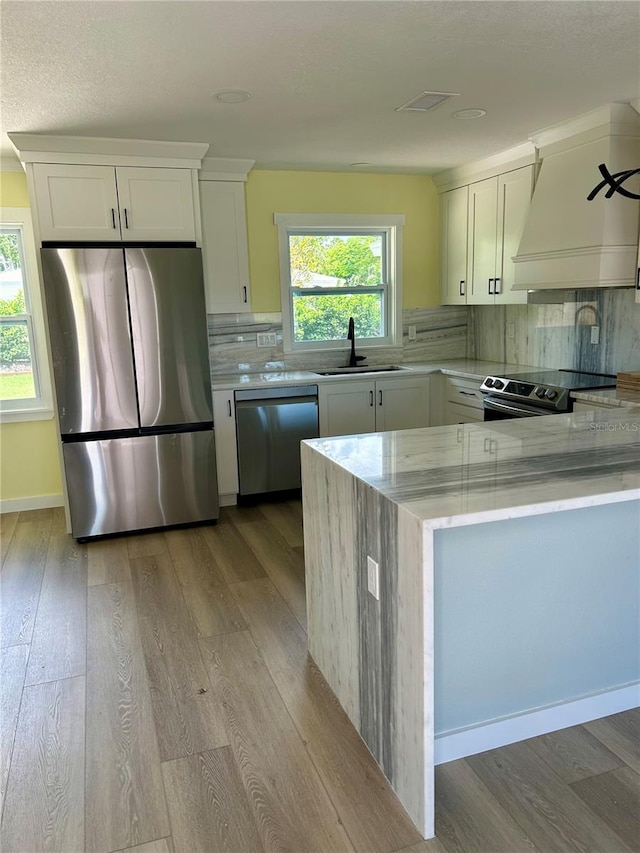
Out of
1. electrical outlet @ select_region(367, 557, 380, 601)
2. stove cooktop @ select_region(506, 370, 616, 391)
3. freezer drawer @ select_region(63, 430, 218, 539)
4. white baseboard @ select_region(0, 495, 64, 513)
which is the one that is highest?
stove cooktop @ select_region(506, 370, 616, 391)

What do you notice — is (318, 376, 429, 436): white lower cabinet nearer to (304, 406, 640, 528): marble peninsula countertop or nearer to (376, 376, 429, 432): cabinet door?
(376, 376, 429, 432): cabinet door

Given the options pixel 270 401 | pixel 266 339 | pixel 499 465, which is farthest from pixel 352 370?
pixel 499 465

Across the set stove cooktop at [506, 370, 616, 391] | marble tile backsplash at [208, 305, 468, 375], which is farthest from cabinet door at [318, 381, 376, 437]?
stove cooktop at [506, 370, 616, 391]

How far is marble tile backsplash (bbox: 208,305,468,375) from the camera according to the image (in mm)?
4730

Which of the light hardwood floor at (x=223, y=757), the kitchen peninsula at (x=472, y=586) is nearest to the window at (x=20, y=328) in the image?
the light hardwood floor at (x=223, y=757)

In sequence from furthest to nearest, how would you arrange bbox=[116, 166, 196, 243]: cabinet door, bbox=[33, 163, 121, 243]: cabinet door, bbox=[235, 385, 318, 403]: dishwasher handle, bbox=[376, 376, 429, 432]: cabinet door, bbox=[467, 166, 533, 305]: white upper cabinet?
bbox=[376, 376, 429, 432]: cabinet door
bbox=[235, 385, 318, 403]: dishwasher handle
bbox=[467, 166, 533, 305]: white upper cabinet
bbox=[116, 166, 196, 243]: cabinet door
bbox=[33, 163, 121, 243]: cabinet door

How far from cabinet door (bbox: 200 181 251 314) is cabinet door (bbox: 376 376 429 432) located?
1252 mm

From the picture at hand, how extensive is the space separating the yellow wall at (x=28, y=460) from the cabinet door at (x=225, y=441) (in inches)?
51.2

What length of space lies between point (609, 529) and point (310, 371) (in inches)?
124

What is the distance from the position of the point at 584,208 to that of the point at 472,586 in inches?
101

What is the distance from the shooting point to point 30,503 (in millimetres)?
4586

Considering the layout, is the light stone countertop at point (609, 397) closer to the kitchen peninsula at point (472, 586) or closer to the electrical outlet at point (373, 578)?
the kitchen peninsula at point (472, 586)

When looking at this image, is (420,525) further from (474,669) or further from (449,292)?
(449,292)

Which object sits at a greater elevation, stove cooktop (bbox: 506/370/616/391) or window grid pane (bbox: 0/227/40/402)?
window grid pane (bbox: 0/227/40/402)
